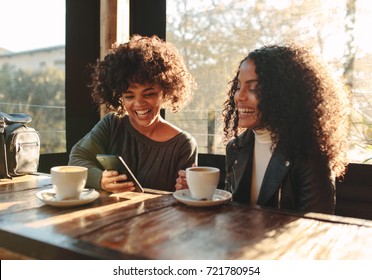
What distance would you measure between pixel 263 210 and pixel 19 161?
42.9 inches

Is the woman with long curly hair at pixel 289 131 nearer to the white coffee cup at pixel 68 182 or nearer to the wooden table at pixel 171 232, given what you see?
the wooden table at pixel 171 232

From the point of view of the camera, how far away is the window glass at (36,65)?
2148 millimetres

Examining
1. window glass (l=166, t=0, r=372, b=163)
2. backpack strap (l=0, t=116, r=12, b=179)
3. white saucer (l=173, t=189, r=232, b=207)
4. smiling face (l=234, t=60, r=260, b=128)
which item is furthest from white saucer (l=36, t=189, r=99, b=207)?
window glass (l=166, t=0, r=372, b=163)

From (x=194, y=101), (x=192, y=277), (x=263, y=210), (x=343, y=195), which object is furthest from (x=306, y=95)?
(x=194, y=101)

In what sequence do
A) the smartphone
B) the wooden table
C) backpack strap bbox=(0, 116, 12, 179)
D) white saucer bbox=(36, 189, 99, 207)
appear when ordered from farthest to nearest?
backpack strap bbox=(0, 116, 12, 179), the smartphone, white saucer bbox=(36, 189, 99, 207), the wooden table

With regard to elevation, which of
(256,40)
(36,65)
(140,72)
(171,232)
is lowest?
(171,232)

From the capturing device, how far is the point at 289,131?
4.51 ft

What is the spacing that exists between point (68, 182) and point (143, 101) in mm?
723

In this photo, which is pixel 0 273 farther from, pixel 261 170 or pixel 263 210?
pixel 261 170

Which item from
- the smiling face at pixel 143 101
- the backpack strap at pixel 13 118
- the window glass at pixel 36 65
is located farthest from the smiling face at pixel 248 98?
the window glass at pixel 36 65

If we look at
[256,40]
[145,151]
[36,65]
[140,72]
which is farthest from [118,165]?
[36,65]

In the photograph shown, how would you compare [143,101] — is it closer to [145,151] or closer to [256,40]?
[145,151]

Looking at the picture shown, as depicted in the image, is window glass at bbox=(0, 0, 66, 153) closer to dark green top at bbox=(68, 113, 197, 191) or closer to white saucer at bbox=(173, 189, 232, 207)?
dark green top at bbox=(68, 113, 197, 191)

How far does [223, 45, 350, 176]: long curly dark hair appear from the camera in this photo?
1349mm
